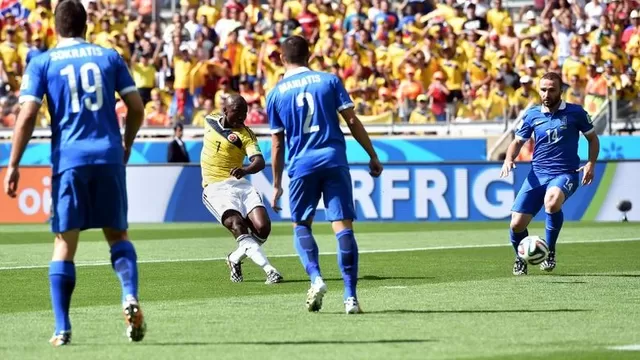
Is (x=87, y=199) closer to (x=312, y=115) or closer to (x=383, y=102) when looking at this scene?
(x=312, y=115)

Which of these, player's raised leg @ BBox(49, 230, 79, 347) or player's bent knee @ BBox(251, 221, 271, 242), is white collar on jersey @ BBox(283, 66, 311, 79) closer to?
player's raised leg @ BBox(49, 230, 79, 347)

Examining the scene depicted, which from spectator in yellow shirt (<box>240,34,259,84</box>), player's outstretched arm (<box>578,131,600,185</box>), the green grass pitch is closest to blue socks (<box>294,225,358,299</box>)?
the green grass pitch

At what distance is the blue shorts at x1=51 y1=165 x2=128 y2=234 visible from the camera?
30.9 ft

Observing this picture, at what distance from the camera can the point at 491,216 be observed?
88.7ft

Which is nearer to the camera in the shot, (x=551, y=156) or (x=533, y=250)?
(x=533, y=250)

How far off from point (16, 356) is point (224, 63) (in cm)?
2320

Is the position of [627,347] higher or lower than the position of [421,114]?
higher

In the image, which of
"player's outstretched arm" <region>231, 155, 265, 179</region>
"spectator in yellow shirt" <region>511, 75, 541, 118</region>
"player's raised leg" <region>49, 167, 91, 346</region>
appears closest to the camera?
"player's raised leg" <region>49, 167, 91, 346</region>

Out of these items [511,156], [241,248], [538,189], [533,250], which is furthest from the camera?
[538,189]

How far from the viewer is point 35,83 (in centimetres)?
948

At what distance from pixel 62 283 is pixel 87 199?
59cm

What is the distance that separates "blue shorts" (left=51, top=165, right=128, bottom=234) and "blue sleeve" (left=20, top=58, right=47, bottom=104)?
0.54 meters

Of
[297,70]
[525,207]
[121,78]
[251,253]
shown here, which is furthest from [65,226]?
[525,207]

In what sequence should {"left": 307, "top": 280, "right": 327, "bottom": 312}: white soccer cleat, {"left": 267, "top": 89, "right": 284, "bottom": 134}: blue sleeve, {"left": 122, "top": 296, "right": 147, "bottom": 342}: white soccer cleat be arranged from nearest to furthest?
{"left": 122, "top": 296, "right": 147, "bottom": 342}: white soccer cleat < {"left": 307, "top": 280, "right": 327, "bottom": 312}: white soccer cleat < {"left": 267, "top": 89, "right": 284, "bottom": 134}: blue sleeve
